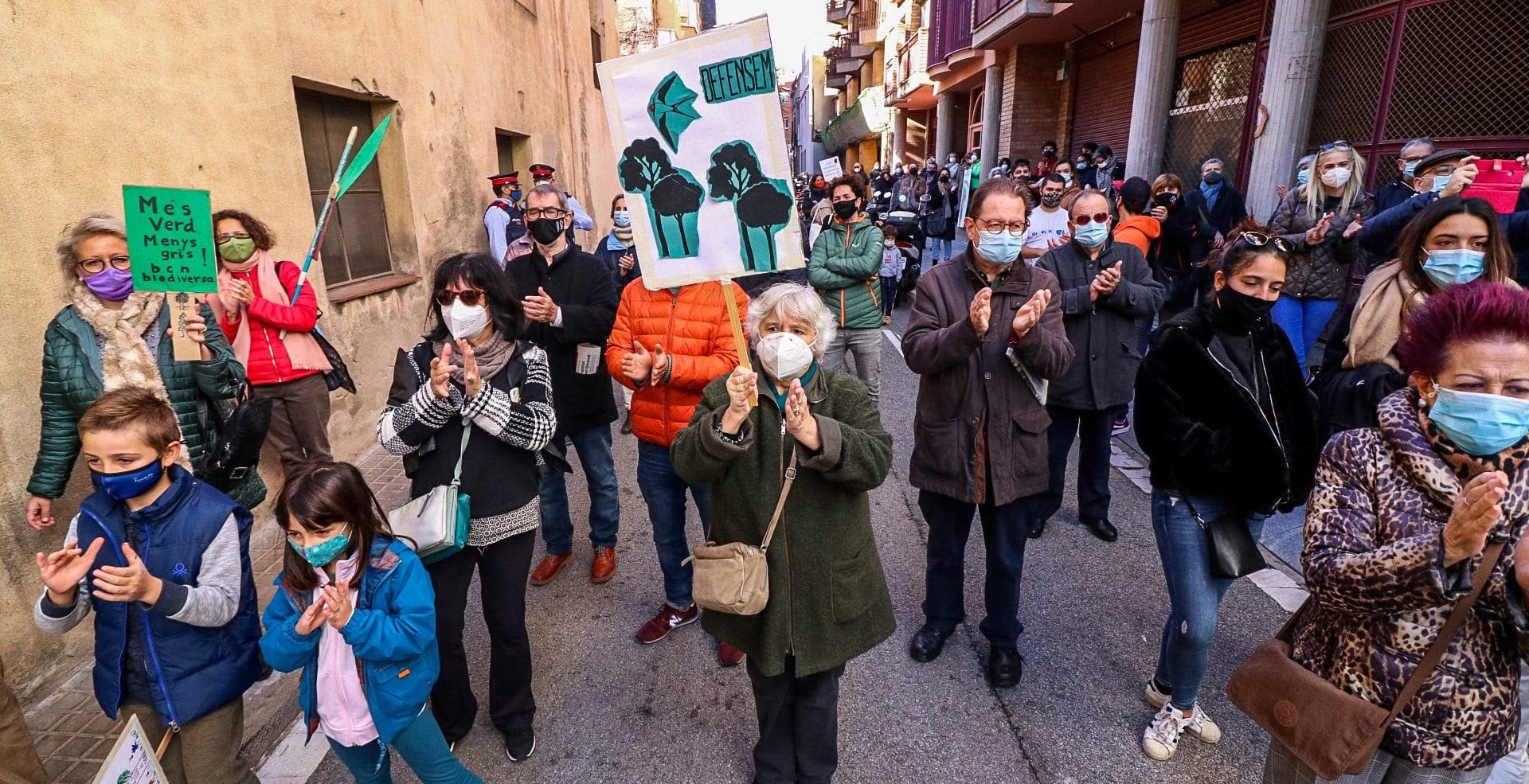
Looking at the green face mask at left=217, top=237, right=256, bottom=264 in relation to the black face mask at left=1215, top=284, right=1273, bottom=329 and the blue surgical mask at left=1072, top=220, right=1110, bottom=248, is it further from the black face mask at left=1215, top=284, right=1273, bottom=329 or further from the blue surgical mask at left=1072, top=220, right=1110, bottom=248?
the black face mask at left=1215, top=284, right=1273, bottom=329

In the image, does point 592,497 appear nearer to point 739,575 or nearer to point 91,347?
point 739,575

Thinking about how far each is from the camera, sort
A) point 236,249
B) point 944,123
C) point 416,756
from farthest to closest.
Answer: point 944,123, point 236,249, point 416,756

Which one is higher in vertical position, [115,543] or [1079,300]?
[1079,300]

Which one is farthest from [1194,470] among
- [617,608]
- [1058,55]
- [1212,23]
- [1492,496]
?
[1058,55]

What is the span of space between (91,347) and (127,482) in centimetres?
125

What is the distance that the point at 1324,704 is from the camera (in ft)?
6.04

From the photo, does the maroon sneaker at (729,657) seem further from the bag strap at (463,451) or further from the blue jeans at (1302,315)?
the blue jeans at (1302,315)

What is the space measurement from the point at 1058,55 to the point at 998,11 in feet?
7.09

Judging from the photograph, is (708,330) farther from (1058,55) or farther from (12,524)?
(1058,55)

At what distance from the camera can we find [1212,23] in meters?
11.0

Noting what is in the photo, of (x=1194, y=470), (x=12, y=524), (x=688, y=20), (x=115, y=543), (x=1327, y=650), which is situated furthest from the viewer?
(x=688, y=20)

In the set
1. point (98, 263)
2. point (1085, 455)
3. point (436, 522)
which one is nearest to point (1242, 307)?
point (1085, 455)

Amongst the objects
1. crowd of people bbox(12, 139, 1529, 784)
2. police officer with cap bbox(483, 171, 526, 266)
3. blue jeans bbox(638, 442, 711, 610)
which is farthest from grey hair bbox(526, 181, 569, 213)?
police officer with cap bbox(483, 171, 526, 266)

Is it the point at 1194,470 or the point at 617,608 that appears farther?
the point at 617,608
